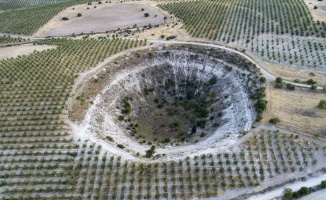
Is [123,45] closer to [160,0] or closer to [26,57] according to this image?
[26,57]

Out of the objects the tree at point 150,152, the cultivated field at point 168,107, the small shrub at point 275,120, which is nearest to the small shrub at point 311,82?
the cultivated field at point 168,107

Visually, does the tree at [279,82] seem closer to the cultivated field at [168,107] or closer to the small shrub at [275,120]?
the cultivated field at [168,107]

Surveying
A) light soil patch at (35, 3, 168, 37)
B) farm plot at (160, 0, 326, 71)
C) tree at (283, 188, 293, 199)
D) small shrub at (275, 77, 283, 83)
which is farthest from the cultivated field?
light soil patch at (35, 3, 168, 37)

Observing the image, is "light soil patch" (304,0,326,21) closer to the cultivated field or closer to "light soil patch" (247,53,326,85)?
the cultivated field

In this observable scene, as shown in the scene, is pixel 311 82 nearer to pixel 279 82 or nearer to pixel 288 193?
pixel 279 82

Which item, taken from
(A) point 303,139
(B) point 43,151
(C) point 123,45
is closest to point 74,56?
(C) point 123,45

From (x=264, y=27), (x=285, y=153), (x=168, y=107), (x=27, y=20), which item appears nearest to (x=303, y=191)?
(x=285, y=153)

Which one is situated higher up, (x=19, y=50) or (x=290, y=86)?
(x=290, y=86)
